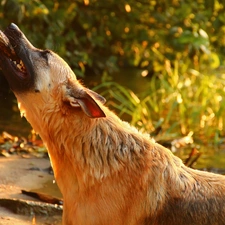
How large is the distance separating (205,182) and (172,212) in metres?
0.41

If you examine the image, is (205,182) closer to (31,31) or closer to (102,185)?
(102,185)

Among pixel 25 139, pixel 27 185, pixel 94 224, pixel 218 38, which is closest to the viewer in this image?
pixel 94 224

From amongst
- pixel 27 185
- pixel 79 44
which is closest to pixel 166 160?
pixel 27 185

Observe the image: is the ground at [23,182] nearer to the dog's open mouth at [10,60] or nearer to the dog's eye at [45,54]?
the dog's open mouth at [10,60]

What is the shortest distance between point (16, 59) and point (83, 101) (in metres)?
0.84

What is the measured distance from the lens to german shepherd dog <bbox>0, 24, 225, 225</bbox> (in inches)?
223

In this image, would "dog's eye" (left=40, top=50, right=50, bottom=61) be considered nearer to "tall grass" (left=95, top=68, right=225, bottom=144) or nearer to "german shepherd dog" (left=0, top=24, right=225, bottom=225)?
"german shepherd dog" (left=0, top=24, right=225, bottom=225)

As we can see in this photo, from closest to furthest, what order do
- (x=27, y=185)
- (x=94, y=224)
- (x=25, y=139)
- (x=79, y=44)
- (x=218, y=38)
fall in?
(x=94, y=224) < (x=27, y=185) < (x=25, y=139) < (x=218, y=38) < (x=79, y=44)

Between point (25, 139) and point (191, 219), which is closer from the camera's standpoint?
point (191, 219)

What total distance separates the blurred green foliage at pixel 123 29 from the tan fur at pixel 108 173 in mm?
4677

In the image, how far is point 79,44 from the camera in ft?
45.4

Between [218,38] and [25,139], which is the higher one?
[218,38]

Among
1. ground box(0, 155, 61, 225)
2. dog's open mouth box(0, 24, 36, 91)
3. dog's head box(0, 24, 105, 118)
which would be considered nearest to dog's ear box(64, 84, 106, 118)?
→ dog's head box(0, 24, 105, 118)

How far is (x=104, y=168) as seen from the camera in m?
5.75
